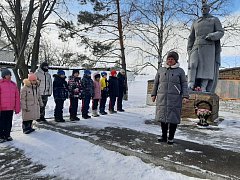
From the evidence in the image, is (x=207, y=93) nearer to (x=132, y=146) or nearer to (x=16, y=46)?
(x=132, y=146)

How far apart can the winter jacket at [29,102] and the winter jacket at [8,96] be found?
7.1 inches

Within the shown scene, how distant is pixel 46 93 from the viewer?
22.1 ft

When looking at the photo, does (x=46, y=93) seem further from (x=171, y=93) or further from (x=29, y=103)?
(x=171, y=93)

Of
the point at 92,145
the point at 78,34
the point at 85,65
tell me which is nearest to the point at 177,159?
the point at 92,145

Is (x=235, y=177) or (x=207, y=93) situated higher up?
(x=207, y=93)

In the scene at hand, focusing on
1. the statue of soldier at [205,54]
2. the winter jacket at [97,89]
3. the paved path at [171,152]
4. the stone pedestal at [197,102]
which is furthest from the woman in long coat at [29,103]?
the statue of soldier at [205,54]

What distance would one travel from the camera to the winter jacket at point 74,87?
6871 millimetres

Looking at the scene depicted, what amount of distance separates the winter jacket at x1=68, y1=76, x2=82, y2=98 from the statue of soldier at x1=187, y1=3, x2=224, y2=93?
10.5ft

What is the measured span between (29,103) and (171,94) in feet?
9.88

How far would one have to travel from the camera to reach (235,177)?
10.4 ft

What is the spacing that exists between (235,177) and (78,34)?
1425cm

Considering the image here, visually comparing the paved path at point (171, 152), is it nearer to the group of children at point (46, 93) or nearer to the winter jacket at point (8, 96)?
the group of children at point (46, 93)

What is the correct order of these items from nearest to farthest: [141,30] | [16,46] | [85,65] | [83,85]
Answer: [83,85]
[16,46]
[85,65]
[141,30]

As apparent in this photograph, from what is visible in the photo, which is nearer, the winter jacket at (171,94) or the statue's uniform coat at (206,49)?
the winter jacket at (171,94)
